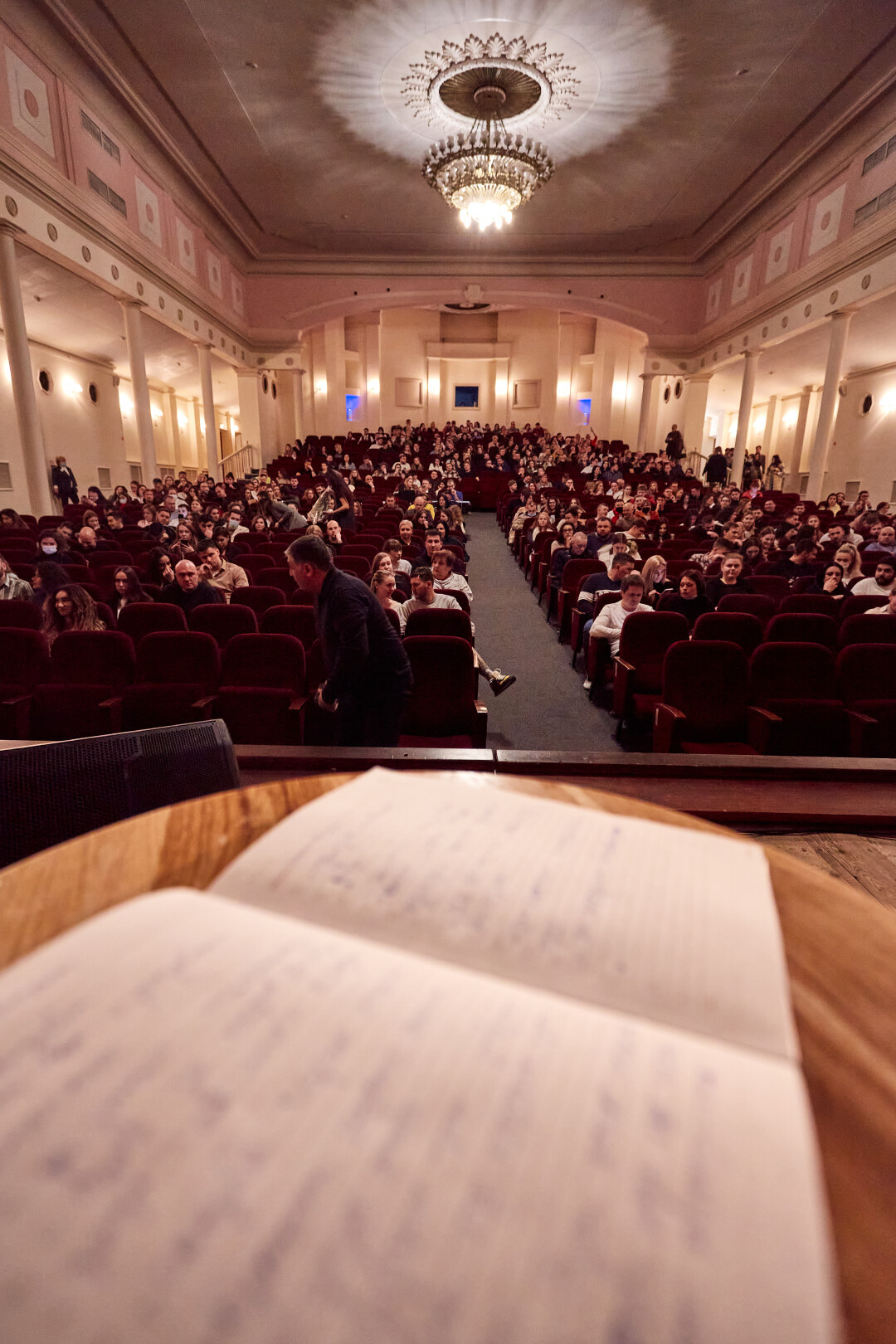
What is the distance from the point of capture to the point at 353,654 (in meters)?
2.37

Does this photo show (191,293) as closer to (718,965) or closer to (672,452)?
(672,452)

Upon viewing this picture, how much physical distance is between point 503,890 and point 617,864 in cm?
11

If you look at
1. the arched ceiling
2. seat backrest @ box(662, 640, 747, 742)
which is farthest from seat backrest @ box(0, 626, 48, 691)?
the arched ceiling

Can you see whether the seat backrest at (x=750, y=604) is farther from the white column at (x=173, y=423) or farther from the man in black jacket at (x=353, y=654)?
the white column at (x=173, y=423)

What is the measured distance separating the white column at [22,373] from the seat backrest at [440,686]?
311 inches

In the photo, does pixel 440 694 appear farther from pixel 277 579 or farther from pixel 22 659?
pixel 277 579

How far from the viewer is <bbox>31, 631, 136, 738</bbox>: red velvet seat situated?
9.80ft

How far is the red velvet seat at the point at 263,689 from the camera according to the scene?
9.93ft

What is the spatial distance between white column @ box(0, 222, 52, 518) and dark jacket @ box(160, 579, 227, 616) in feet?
19.5

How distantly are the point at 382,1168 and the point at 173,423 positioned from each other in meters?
21.3

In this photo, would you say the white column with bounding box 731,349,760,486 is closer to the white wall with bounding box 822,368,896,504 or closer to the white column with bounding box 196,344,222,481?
the white wall with bounding box 822,368,896,504

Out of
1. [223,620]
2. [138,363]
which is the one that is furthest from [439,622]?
[138,363]

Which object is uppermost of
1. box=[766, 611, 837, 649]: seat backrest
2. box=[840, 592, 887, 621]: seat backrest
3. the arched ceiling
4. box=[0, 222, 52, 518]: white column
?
the arched ceiling

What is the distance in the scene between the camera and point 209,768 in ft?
3.51
